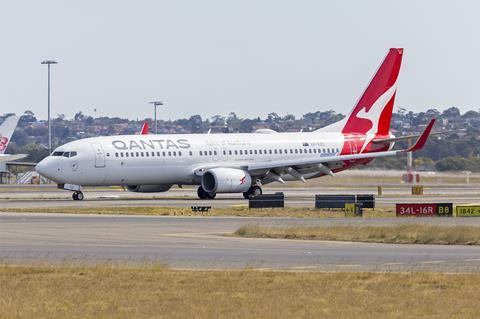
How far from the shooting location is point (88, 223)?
1907 inches

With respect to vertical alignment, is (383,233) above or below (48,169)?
below

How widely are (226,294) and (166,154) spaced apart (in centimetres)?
4770

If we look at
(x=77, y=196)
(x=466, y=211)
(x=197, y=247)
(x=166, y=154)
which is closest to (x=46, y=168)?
(x=77, y=196)

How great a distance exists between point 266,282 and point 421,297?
3899 millimetres

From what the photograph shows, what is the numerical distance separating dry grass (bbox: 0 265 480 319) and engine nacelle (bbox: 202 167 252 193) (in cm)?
4106

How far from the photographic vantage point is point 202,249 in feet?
116

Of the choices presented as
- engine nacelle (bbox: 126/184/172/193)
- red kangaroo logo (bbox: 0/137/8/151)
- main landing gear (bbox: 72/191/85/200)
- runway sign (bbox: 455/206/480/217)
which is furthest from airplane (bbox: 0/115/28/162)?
runway sign (bbox: 455/206/480/217)

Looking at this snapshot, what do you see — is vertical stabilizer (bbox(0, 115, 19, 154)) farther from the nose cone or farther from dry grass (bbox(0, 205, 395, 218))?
dry grass (bbox(0, 205, 395, 218))

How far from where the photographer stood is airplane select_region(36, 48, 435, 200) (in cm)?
6925

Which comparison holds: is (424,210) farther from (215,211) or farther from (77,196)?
(77,196)

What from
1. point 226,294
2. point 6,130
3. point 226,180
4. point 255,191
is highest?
point 6,130

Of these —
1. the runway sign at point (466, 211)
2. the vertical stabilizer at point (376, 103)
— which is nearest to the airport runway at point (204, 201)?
the vertical stabilizer at point (376, 103)

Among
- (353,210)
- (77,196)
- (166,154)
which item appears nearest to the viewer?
(353,210)

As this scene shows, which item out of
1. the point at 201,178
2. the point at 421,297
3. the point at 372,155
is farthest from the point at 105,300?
the point at 372,155
